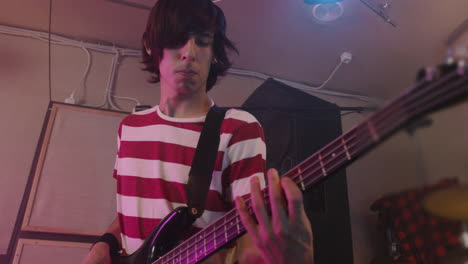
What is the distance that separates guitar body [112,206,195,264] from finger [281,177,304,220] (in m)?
0.27

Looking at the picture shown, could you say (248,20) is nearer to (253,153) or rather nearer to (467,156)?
(253,153)

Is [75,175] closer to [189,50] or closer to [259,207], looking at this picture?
[189,50]

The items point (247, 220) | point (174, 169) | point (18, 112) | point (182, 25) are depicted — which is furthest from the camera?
point (18, 112)

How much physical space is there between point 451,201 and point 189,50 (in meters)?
0.75

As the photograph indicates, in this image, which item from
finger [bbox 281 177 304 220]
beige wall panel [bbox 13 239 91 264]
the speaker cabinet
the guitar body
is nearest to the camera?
finger [bbox 281 177 304 220]

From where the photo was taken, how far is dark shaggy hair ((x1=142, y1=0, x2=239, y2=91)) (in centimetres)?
97

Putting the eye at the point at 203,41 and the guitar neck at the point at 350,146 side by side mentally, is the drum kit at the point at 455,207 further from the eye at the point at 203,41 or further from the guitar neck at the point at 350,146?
the eye at the point at 203,41

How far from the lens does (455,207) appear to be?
34 centimetres

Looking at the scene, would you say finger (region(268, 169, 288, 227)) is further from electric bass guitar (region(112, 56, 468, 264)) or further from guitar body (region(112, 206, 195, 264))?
guitar body (region(112, 206, 195, 264))

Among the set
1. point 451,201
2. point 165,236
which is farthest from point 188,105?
point 451,201

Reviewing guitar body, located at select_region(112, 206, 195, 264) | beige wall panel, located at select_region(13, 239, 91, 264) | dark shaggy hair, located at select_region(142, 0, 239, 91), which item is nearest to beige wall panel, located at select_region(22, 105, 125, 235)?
beige wall panel, located at select_region(13, 239, 91, 264)

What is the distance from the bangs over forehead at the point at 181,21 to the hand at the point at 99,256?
1.88 ft

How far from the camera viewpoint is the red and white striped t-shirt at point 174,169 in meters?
0.80

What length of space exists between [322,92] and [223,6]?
37.4 inches
